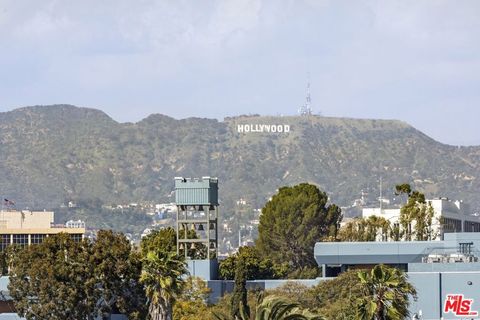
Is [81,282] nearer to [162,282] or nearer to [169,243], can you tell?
[162,282]

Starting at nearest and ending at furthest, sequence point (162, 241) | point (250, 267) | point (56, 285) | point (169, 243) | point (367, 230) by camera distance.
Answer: point (56, 285) < point (250, 267) < point (169, 243) < point (162, 241) < point (367, 230)

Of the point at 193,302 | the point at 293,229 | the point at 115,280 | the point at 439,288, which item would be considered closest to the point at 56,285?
the point at 115,280

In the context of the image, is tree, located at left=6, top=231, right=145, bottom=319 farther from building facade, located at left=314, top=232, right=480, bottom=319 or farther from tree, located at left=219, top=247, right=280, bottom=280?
tree, located at left=219, top=247, right=280, bottom=280

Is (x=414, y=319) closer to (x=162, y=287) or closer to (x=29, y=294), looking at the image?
(x=162, y=287)

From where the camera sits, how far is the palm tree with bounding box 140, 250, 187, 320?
11538cm

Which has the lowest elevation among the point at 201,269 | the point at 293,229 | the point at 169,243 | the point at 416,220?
the point at 201,269

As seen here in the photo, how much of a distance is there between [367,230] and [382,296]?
295ft

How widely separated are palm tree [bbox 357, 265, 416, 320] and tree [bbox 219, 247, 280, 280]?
59.5 metres

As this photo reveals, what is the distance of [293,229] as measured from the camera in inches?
7598

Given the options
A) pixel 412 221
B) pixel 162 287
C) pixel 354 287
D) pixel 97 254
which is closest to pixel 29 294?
pixel 97 254

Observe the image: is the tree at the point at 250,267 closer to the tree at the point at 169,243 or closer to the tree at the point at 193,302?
the tree at the point at 169,243

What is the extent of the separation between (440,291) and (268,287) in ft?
62.3

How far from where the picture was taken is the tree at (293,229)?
192375 mm

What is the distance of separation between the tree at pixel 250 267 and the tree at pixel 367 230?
514 inches
